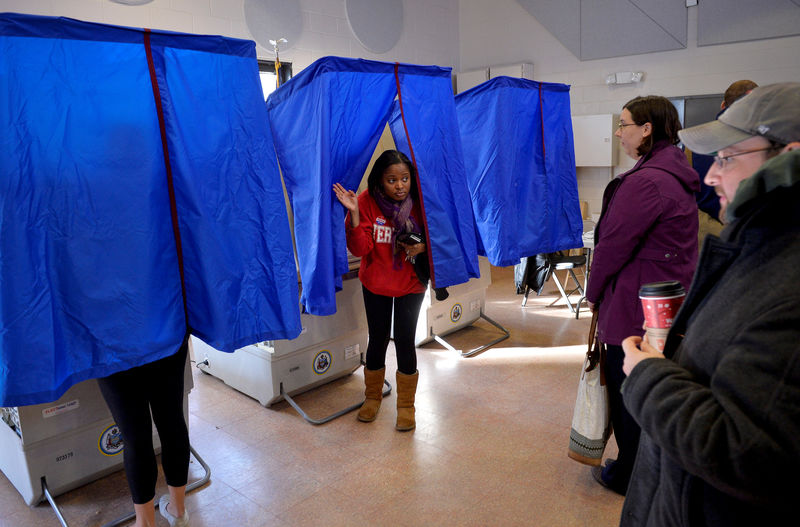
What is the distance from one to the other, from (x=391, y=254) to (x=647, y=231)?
1112mm

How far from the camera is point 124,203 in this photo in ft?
5.28

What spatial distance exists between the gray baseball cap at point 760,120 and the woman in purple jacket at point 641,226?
95 cm

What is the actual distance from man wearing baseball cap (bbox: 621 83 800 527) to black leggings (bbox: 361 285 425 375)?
5.65 ft

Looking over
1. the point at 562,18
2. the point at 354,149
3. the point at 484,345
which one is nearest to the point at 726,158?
the point at 354,149

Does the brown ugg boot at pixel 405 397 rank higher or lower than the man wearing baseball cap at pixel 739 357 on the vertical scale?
lower

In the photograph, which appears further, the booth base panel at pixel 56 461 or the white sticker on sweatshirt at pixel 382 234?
the white sticker on sweatshirt at pixel 382 234

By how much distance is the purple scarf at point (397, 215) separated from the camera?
101 inches

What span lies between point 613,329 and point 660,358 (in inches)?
43.1

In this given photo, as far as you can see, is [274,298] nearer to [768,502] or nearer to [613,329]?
[613,329]

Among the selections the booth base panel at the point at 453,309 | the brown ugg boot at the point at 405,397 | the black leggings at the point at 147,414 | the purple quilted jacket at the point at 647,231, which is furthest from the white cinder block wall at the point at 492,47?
the purple quilted jacket at the point at 647,231

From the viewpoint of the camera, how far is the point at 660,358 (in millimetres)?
902

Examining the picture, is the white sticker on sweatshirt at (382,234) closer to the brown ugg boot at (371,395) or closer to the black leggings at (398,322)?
the black leggings at (398,322)

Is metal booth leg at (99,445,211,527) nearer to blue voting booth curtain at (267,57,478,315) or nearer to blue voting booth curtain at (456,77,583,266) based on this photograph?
blue voting booth curtain at (267,57,478,315)

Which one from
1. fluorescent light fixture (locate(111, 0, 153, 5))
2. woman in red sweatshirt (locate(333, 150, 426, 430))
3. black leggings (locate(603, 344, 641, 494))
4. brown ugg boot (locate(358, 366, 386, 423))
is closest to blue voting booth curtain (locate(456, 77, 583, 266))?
woman in red sweatshirt (locate(333, 150, 426, 430))
